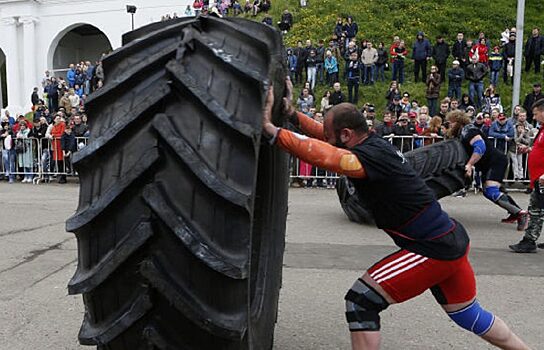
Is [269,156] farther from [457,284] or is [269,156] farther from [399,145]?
[399,145]

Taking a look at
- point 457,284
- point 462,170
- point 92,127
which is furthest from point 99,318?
point 462,170

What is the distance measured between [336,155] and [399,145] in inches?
418

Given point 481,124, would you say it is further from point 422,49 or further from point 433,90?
point 422,49

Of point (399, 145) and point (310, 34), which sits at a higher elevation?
point (310, 34)

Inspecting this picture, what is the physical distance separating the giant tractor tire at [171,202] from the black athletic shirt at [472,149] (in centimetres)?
708

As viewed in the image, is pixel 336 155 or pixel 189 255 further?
pixel 336 155

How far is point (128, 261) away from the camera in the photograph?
1986mm

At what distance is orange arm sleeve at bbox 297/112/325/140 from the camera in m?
3.55

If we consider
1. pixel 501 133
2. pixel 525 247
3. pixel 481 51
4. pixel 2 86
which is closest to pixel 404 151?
pixel 501 133

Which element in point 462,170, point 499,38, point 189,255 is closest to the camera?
point 189,255

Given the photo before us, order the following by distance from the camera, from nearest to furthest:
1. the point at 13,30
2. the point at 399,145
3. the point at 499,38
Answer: the point at 399,145 < the point at 499,38 < the point at 13,30

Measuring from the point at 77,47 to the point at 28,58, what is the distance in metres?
6.80

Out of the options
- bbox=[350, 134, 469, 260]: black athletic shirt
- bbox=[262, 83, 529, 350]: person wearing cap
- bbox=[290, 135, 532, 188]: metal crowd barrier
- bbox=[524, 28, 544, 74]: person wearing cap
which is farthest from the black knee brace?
bbox=[524, 28, 544, 74]: person wearing cap

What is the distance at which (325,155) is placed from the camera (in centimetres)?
288
